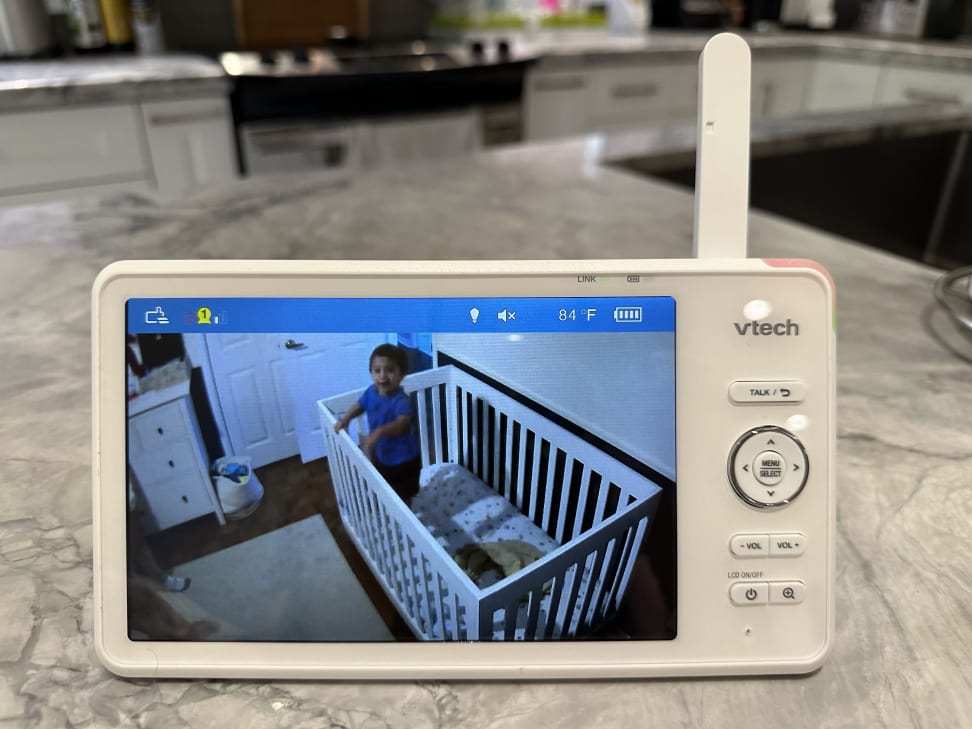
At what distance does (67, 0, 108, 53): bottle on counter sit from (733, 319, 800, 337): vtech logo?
2.23 meters

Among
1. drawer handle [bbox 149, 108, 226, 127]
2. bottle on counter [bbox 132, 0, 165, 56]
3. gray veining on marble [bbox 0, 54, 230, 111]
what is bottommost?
drawer handle [bbox 149, 108, 226, 127]

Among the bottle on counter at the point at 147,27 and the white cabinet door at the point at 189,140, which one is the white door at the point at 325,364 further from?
the bottle on counter at the point at 147,27

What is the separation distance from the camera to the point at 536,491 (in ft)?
1.21

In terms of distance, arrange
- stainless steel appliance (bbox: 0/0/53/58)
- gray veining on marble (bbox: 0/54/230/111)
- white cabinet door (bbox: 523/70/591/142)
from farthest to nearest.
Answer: white cabinet door (bbox: 523/70/591/142), stainless steel appliance (bbox: 0/0/53/58), gray veining on marble (bbox: 0/54/230/111)

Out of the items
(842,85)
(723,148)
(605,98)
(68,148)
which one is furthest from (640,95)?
(723,148)

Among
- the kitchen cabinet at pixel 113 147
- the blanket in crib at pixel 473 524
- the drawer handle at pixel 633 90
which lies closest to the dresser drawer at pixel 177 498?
the blanket in crib at pixel 473 524

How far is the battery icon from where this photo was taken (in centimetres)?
36

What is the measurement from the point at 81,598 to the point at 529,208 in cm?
69

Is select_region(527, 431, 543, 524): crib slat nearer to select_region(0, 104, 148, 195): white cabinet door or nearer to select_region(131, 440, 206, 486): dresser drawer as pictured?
select_region(131, 440, 206, 486): dresser drawer

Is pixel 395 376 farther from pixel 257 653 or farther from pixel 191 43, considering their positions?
pixel 191 43

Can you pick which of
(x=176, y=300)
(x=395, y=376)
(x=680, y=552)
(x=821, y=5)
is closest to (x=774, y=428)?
(x=680, y=552)

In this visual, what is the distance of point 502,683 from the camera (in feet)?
1.16

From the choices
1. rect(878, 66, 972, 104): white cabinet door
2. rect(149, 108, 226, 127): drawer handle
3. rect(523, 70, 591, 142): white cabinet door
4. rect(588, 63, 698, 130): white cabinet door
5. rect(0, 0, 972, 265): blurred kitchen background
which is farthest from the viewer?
rect(588, 63, 698, 130): white cabinet door

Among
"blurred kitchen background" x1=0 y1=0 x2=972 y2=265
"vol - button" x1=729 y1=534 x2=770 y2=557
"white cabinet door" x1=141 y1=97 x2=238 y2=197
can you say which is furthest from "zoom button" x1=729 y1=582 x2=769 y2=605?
"white cabinet door" x1=141 y1=97 x2=238 y2=197
